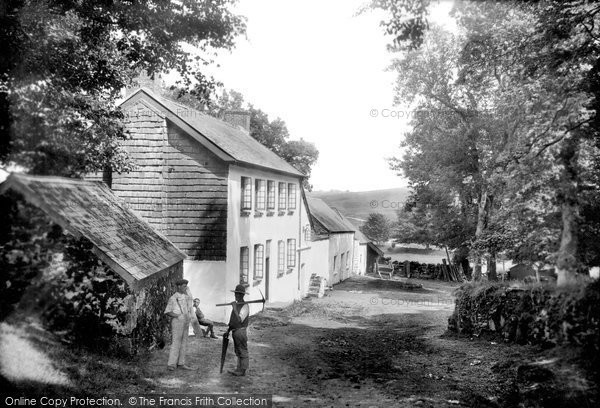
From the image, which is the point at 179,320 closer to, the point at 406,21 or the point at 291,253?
the point at 406,21

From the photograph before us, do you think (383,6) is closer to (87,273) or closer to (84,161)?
(87,273)

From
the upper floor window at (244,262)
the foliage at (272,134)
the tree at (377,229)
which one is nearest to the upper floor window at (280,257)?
the upper floor window at (244,262)

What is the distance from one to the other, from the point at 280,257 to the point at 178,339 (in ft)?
51.2

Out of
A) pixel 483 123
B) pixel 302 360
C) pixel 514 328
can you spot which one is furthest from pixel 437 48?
pixel 302 360

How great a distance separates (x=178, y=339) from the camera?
9852 mm

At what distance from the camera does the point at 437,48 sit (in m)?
24.6

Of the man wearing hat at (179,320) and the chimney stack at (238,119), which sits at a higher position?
the chimney stack at (238,119)

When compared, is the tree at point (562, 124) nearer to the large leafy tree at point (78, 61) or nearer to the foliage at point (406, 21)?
the foliage at point (406, 21)

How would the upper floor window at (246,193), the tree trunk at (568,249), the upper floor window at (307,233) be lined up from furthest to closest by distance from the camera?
1. the upper floor window at (307,233)
2. the upper floor window at (246,193)
3. the tree trunk at (568,249)

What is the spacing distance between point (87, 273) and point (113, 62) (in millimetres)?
6318

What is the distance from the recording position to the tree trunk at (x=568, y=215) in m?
8.05

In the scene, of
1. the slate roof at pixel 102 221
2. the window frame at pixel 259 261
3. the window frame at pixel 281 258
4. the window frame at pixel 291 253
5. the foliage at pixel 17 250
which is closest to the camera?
the foliage at pixel 17 250

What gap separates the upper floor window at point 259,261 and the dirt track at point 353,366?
220cm

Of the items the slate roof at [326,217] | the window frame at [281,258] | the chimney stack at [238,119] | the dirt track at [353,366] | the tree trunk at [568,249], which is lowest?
the dirt track at [353,366]
